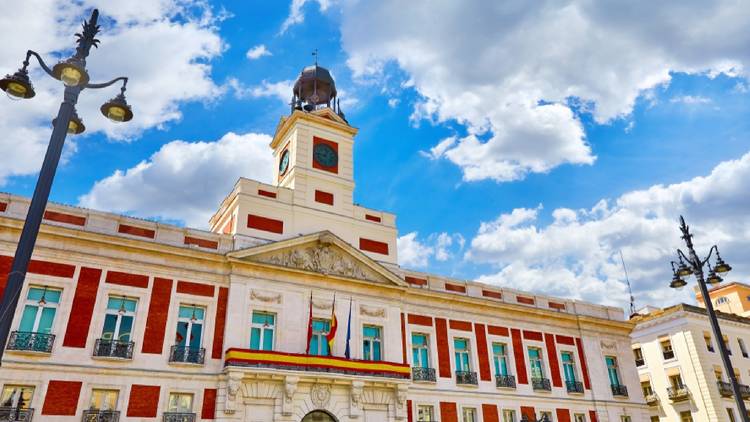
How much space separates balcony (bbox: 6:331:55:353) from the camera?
61.4ft

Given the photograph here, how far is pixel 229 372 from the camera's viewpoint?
2092 cm

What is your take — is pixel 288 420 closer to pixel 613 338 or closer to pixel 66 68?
pixel 66 68

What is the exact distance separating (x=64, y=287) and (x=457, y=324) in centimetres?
1808

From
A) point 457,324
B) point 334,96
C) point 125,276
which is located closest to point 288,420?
point 125,276

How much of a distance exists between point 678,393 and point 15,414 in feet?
123

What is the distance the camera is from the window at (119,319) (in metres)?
20.5

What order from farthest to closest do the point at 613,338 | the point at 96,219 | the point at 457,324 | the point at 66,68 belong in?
the point at 613,338
the point at 457,324
the point at 96,219
the point at 66,68

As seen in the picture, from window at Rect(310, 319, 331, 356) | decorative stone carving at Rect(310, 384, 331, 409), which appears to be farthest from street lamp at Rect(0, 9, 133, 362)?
window at Rect(310, 319, 331, 356)

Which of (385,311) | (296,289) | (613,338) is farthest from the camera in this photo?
(613,338)

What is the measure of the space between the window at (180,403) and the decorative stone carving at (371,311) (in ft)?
27.5

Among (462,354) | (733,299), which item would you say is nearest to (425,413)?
(462,354)

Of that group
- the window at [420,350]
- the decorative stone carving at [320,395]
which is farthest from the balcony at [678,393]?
the decorative stone carving at [320,395]

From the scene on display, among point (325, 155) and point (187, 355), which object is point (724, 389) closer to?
point (325, 155)

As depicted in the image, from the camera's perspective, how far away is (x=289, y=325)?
77.6 feet
